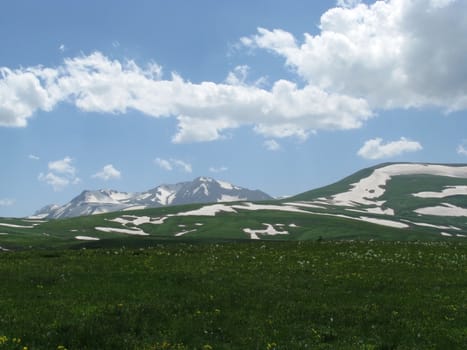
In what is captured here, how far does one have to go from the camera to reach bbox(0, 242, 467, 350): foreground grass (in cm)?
1470

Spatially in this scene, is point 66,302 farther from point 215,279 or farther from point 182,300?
point 215,279

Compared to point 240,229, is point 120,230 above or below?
below

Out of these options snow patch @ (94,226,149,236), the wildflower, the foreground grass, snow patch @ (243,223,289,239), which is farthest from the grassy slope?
the wildflower

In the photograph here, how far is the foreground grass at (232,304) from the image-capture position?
14695 millimetres

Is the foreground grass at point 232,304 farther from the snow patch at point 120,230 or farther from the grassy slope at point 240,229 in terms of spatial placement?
the snow patch at point 120,230

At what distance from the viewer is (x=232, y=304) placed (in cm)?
1942

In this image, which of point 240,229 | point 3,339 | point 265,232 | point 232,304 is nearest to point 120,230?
point 240,229

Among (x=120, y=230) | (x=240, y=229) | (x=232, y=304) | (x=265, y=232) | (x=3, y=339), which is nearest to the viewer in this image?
(x=3, y=339)

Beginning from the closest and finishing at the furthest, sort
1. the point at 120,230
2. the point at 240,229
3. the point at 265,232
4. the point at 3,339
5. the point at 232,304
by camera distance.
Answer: the point at 3,339 → the point at 232,304 → the point at 265,232 → the point at 240,229 → the point at 120,230

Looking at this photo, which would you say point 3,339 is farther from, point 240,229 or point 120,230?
point 120,230

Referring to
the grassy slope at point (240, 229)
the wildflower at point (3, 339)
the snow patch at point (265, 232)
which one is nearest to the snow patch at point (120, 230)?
the grassy slope at point (240, 229)

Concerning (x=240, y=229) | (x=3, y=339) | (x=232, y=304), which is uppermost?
(x=3, y=339)

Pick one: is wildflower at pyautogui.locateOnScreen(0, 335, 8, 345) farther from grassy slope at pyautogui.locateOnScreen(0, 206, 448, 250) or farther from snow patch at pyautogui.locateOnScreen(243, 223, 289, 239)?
snow patch at pyautogui.locateOnScreen(243, 223, 289, 239)

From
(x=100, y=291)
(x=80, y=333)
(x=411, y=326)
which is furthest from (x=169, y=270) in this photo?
(x=411, y=326)
